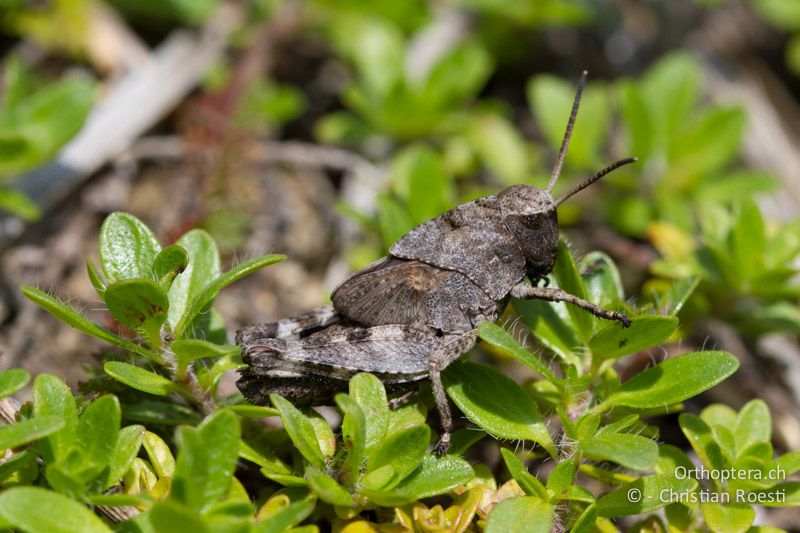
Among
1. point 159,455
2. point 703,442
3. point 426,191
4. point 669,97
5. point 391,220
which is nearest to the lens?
point 159,455

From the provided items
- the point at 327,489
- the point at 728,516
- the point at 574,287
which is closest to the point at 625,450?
the point at 728,516

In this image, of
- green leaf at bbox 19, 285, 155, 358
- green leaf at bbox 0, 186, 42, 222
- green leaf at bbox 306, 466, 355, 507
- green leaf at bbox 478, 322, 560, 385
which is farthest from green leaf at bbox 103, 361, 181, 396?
green leaf at bbox 0, 186, 42, 222

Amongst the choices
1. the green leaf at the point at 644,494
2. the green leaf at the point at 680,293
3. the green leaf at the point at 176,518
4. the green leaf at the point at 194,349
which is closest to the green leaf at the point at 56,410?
the green leaf at the point at 194,349

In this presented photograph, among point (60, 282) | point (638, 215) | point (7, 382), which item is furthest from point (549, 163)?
point (7, 382)

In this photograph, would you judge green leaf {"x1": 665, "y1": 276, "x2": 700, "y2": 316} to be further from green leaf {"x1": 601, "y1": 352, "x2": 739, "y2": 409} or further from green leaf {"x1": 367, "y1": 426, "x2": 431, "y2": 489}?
green leaf {"x1": 367, "y1": 426, "x2": 431, "y2": 489}

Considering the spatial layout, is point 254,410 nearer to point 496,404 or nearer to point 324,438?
point 324,438

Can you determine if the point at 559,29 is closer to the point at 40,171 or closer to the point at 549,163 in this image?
the point at 549,163
